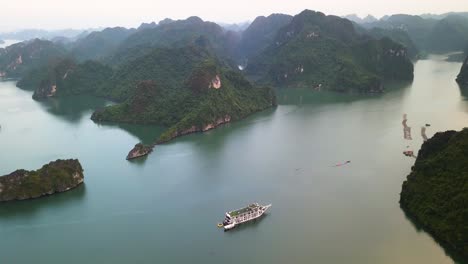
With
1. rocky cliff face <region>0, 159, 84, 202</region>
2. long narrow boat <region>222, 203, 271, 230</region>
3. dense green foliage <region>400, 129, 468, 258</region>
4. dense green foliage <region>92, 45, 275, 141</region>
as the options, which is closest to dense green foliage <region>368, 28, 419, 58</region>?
dense green foliage <region>92, 45, 275, 141</region>

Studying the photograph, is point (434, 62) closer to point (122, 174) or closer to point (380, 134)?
point (380, 134)

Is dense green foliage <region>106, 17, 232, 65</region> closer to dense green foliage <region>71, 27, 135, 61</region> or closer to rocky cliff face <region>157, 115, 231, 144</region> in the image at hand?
dense green foliage <region>71, 27, 135, 61</region>

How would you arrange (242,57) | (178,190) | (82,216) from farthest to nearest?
(242,57), (178,190), (82,216)

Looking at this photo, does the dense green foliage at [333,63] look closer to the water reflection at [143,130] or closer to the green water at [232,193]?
the green water at [232,193]

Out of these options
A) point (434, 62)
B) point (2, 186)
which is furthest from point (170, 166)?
point (434, 62)

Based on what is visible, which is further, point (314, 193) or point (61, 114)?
point (61, 114)

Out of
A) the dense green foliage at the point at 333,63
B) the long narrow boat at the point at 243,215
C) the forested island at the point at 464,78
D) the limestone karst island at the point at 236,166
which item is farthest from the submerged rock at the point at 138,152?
the forested island at the point at 464,78
